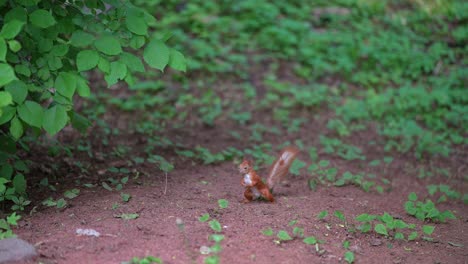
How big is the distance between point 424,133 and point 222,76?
2790mm

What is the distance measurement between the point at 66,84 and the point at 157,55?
574 mm

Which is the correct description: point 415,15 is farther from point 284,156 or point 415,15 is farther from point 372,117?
point 284,156

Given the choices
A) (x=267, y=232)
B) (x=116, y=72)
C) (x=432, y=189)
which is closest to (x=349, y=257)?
(x=267, y=232)

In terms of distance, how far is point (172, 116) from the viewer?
22.0 feet

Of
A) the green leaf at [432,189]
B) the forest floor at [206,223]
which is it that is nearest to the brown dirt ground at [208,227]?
the forest floor at [206,223]

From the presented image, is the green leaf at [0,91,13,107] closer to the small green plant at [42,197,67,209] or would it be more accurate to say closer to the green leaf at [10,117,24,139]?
the green leaf at [10,117,24,139]

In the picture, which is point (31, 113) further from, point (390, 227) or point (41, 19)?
point (390, 227)

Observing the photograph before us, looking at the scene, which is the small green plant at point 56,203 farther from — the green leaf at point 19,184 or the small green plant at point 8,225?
the small green plant at point 8,225

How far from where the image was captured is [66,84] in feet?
10.9

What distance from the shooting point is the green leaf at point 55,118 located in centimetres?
327

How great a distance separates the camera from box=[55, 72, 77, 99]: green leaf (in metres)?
3.30

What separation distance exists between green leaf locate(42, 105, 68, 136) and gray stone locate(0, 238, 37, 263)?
0.65 meters

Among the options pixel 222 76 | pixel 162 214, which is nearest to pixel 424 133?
pixel 222 76

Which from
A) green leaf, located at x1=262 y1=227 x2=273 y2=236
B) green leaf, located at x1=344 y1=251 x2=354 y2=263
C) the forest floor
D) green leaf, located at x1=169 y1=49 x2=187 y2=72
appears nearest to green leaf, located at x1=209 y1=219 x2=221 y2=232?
the forest floor
